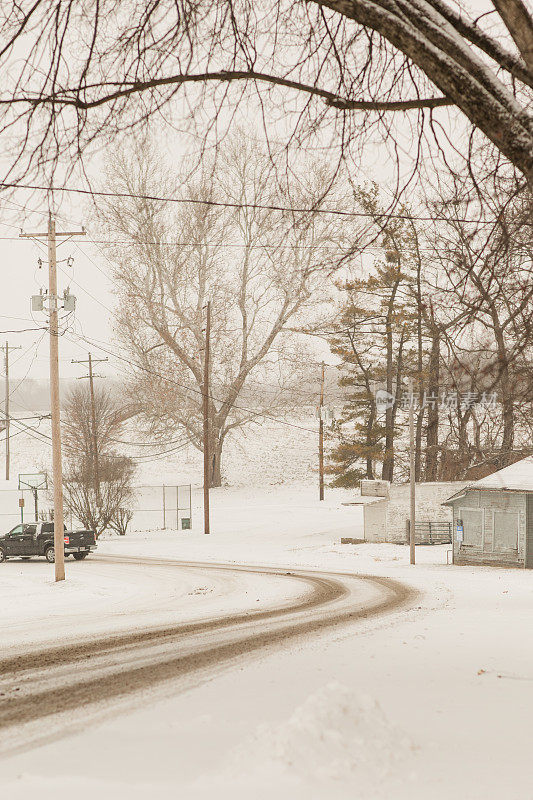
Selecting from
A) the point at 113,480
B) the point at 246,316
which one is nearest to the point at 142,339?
the point at 246,316

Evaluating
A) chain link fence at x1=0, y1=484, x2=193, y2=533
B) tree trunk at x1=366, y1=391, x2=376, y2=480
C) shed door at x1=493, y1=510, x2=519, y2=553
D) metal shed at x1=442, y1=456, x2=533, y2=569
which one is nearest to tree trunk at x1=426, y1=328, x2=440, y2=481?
tree trunk at x1=366, y1=391, x2=376, y2=480

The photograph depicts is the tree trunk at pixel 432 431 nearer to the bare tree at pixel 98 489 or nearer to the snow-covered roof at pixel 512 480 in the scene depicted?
the snow-covered roof at pixel 512 480

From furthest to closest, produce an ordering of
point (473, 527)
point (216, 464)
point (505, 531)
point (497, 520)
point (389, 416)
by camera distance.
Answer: point (216, 464) → point (389, 416) → point (473, 527) → point (497, 520) → point (505, 531)

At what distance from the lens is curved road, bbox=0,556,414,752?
673 centimetres

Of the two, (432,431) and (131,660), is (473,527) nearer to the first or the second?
(432,431)

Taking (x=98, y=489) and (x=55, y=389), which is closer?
(x=55, y=389)

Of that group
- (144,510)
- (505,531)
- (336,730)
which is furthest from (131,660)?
(144,510)

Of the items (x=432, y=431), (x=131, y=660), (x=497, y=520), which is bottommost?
(x=497, y=520)

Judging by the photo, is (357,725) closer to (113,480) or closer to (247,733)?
(247,733)

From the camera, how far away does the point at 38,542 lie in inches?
1287

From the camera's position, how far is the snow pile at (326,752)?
4.40 metres

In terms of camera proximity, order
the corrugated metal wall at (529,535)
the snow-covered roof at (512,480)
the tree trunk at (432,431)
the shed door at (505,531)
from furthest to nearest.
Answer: the tree trunk at (432,431) → the shed door at (505,531) → the corrugated metal wall at (529,535) → the snow-covered roof at (512,480)

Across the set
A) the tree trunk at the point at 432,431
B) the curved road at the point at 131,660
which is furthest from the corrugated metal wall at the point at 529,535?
the curved road at the point at 131,660

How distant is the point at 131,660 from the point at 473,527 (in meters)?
24.4
